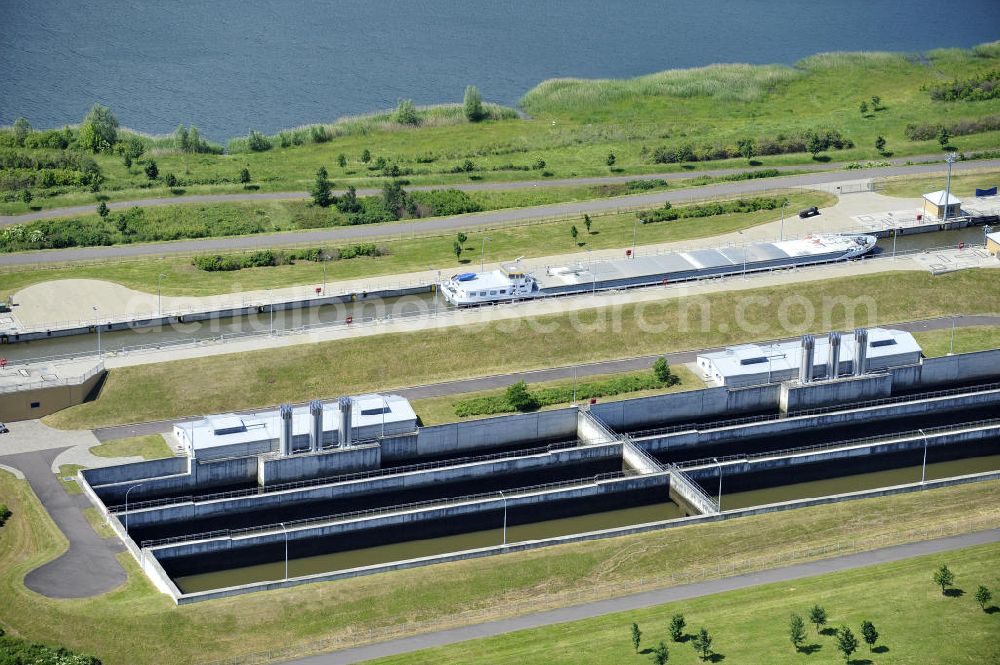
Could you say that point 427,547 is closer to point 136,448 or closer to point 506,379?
point 136,448

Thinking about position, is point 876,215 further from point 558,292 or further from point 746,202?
point 558,292

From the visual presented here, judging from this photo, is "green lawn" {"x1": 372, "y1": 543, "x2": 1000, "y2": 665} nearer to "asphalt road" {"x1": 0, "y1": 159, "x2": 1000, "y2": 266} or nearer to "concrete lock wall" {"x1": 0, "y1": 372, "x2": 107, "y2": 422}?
"concrete lock wall" {"x1": 0, "y1": 372, "x2": 107, "y2": 422}

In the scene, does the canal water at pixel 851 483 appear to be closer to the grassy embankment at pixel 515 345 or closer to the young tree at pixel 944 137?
the grassy embankment at pixel 515 345

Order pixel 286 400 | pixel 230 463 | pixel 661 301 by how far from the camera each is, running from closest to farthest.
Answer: pixel 230 463 → pixel 286 400 → pixel 661 301

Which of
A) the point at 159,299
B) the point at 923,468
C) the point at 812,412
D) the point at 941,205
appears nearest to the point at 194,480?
the point at 159,299

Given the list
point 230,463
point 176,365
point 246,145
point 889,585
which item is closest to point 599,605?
point 889,585

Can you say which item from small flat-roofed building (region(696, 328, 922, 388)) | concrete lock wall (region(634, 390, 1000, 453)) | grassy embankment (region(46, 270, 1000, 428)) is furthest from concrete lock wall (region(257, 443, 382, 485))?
small flat-roofed building (region(696, 328, 922, 388))
